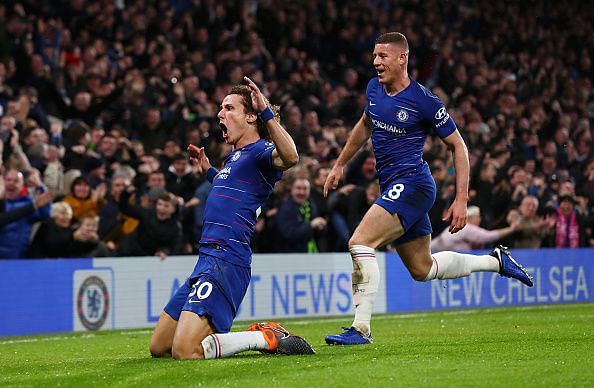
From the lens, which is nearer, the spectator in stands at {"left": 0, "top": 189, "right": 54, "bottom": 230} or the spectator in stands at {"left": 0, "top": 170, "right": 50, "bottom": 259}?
the spectator in stands at {"left": 0, "top": 189, "right": 54, "bottom": 230}

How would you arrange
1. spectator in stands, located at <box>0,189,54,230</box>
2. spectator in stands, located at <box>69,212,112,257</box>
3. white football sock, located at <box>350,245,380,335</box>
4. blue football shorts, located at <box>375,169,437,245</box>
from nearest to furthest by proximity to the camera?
1. white football sock, located at <box>350,245,380,335</box>
2. blue football shorts, located at <box>375,169,437,245</box>
3. spectator in stands, located at <box>0,189,54,230</box>
4. spectator in stands, located at <box>69,212,112,257</box>

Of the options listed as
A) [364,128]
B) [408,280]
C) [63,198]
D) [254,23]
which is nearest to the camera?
[364,128]

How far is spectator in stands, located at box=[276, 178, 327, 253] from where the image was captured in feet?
52.1

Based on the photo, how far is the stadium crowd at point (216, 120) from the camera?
1500cm

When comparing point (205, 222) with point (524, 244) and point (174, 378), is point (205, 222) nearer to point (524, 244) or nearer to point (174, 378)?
point (174, 378)

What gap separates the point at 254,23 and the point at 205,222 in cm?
1521

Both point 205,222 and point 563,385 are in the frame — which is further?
point 205,222

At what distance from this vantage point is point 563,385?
21.3ft

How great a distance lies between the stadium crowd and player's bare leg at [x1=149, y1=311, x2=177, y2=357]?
5.06m

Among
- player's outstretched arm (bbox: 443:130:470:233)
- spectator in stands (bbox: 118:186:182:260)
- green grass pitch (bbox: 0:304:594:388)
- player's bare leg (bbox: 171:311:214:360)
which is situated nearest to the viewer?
green grass pitch (bbox: 0:304:594:388)

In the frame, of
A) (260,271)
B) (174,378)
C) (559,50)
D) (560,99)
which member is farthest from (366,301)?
(559,50)

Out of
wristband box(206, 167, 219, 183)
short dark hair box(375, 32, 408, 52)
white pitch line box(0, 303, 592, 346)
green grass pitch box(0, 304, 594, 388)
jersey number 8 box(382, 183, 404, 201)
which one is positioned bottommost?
white pitch line box(0, 303, 592, 346)

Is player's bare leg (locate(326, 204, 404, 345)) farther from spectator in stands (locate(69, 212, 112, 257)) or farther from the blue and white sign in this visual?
spectator in stands (locate(69, 212, 112, 257))

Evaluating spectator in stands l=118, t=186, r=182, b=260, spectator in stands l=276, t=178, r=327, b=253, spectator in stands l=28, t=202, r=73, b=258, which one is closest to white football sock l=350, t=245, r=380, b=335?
spectator in stands l=28, t=202, r=73, b=258
